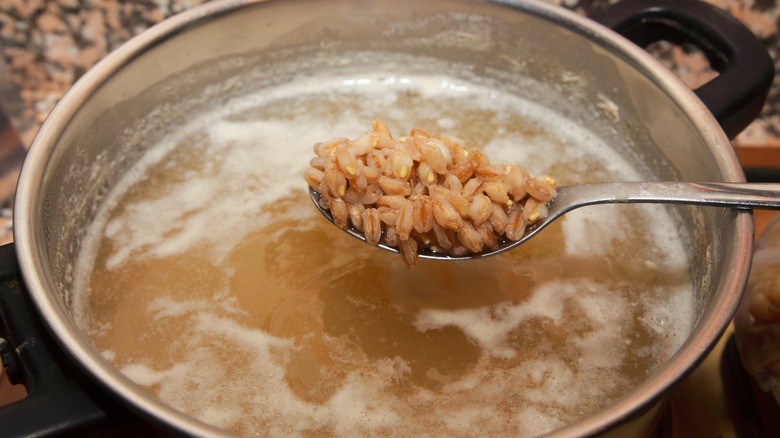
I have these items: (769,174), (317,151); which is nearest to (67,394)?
(317,151)

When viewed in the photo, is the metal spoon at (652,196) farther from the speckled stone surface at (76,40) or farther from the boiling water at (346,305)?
the speckled stone surface at (76,40)

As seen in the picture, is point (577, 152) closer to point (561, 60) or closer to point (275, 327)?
point (561, 60)

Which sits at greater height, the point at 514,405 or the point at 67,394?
the point at 67,394

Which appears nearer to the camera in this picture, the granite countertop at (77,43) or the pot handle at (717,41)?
the pot handle at (717,41)

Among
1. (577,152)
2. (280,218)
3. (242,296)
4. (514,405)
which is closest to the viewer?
(514,405)

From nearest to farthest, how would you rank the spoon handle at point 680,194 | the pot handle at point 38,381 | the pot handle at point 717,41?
the pot handle at point 38,381 → the spoon handle at point 680,194 → the pot handle at point 717,41

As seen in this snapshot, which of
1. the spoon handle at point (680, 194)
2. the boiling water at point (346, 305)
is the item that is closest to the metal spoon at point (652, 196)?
the spoon handle at point (680, 194)
